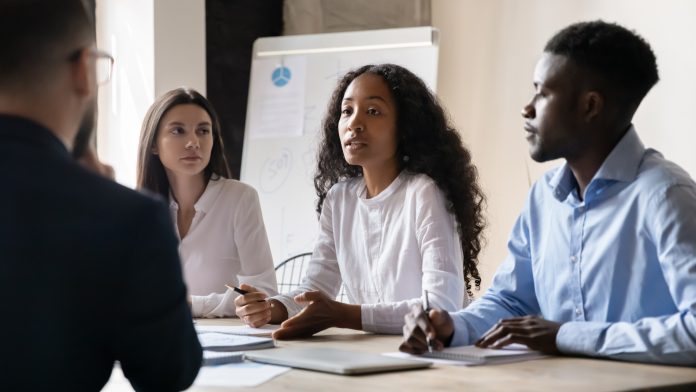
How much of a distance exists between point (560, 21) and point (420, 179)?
1.81 metres

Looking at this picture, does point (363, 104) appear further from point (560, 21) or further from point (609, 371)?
point (560, 21)

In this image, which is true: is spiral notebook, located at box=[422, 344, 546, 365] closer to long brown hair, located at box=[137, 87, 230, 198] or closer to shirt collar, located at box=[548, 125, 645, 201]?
shirt collar, located at box=[548, 125, 645, 201]

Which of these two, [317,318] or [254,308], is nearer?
[317,318]

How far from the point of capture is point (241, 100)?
189 inches

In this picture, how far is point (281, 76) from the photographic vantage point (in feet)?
14.8

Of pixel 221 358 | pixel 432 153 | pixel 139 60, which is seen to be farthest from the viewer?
pixel 139 60

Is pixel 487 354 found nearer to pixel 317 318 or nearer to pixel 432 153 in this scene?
pixel 317 318

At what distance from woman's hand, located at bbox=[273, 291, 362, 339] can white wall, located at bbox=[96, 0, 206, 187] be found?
232 centimetres

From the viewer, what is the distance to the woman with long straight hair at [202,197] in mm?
2945

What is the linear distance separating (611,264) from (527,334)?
0.22m

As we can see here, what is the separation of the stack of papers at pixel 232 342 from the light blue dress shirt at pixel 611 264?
38 centimetres

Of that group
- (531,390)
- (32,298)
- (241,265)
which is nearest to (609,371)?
(531,390)

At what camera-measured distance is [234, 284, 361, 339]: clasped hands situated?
207cm

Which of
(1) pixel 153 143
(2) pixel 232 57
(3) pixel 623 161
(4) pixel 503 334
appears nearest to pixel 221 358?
(4) pixel 503 334
